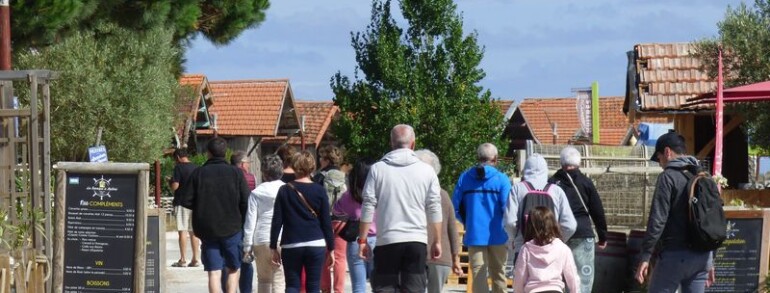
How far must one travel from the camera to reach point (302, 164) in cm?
1092

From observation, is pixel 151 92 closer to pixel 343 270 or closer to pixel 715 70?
pixel 715 70

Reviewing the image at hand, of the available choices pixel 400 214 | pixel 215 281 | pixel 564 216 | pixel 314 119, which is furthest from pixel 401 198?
pixel 314 119

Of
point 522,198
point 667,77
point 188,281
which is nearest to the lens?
point 522,198

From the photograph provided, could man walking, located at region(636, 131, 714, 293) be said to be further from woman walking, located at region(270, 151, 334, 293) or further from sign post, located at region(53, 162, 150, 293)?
sign post, located at region(53, 162, 150, 293)

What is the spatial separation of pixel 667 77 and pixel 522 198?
13887 mm

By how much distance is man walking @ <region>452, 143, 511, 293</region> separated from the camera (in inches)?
473

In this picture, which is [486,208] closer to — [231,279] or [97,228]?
[231,279]

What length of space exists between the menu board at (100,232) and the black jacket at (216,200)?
69 cm

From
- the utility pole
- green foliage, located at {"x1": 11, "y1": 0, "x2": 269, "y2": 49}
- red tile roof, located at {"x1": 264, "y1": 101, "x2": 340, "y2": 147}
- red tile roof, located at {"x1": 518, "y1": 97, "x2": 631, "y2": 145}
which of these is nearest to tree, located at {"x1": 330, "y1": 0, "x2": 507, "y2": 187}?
green foliage, located at {"x1": 11, "y1": 0, "x2": 269, "y2": 49}

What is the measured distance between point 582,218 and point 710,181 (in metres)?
2.15

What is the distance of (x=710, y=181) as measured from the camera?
377 inches

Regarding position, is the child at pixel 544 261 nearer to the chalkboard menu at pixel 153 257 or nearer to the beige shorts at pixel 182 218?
the chalkboard menu at pixel 153 257

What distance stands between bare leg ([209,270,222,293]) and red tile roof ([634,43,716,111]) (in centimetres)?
1229

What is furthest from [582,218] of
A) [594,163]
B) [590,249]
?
[594,163]
